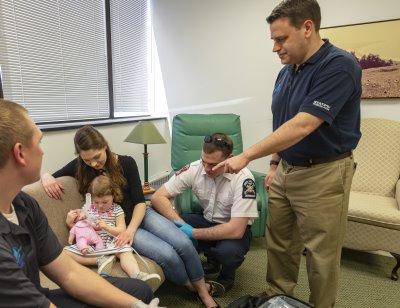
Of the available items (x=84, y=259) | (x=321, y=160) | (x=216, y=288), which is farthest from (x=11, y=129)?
(x=216, y=288)

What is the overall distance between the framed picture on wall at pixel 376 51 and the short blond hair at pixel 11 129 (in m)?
2.48

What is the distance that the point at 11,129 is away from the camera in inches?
28.7

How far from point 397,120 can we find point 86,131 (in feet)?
7.65

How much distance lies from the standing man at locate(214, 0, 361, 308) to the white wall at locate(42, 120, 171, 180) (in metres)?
1.34

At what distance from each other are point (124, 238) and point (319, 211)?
98 cm

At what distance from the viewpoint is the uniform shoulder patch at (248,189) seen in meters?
1.71

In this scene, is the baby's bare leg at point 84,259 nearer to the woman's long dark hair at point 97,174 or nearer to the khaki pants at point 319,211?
the woman's long dark hair at point 97,174

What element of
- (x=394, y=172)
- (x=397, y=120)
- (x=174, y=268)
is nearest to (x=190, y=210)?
(x=174, y=268)

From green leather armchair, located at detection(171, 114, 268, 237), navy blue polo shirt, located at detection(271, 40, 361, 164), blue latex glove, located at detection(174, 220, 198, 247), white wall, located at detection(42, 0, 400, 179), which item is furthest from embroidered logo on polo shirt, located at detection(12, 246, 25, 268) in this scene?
green leather armchair, located at detection(171, 114, 268, 237)

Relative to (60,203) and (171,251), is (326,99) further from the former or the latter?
(60,203)

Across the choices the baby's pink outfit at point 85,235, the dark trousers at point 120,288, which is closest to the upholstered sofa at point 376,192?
the dark trousers at point 120,288

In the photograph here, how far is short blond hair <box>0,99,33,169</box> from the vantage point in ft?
2.36

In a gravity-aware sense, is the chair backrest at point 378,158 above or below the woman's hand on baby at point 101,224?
above

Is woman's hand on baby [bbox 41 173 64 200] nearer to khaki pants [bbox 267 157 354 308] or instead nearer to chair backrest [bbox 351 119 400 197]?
khaki pants [bbox 267 157 354 308]
